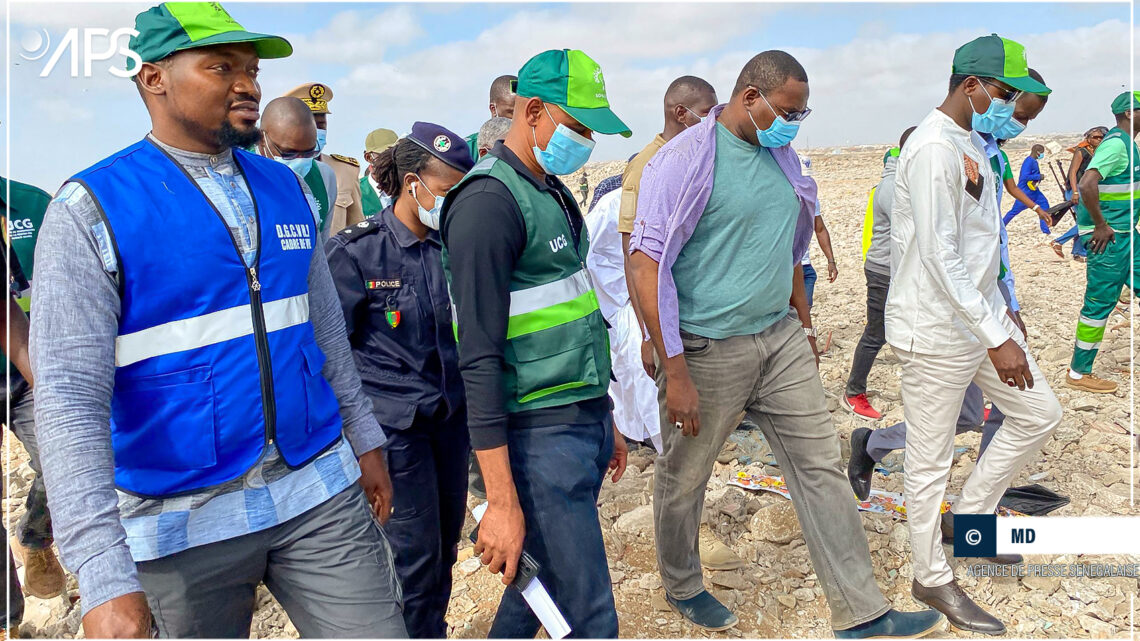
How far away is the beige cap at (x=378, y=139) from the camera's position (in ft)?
21.2

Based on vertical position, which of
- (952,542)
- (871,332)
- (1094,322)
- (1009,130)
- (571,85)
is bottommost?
(952,542)

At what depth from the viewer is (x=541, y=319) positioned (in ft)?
7.60

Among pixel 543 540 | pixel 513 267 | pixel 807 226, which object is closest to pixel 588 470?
pixel 543 540

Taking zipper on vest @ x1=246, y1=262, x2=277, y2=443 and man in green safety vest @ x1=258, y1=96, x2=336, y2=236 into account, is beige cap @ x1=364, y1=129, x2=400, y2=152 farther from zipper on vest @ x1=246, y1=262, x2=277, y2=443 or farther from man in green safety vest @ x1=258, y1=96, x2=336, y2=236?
zipper on vest @ x1=246, y1=262, x2=277, y2=443

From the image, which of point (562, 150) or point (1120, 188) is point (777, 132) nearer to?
point (562, 150)

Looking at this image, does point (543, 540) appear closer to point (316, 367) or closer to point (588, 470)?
point (588, 470)

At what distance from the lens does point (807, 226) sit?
337cm

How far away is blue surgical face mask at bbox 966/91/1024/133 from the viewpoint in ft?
10.8

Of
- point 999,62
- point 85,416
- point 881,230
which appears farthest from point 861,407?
point 85,416

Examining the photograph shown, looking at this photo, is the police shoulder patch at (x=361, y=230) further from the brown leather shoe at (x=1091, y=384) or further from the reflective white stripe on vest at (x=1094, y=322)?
the brown leather shoe at (x=1091, y=384)

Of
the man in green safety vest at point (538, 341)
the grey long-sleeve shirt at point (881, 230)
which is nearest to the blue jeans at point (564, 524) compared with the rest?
the man in green safety vest at point (538, 341)

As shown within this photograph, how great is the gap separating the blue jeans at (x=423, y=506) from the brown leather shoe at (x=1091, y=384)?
5.26 m

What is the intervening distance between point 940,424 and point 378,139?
479 cm
